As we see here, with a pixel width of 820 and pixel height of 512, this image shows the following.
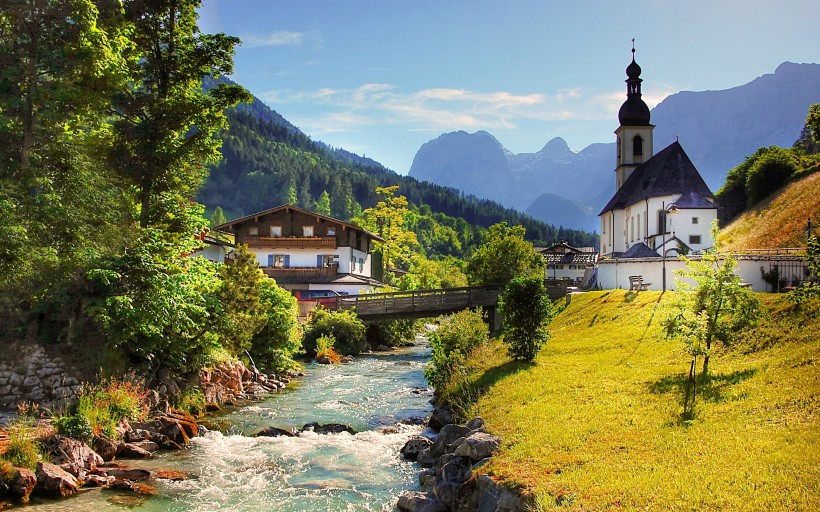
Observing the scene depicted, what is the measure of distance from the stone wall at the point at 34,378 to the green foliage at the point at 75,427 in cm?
252

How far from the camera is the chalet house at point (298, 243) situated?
64625mm

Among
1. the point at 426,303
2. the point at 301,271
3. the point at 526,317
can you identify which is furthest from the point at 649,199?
the point at 526,317

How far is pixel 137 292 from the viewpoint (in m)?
20.0

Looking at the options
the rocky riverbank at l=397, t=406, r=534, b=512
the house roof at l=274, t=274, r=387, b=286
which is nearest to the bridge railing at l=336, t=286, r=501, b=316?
the house roof at l=274, t=274, r=387, b=286

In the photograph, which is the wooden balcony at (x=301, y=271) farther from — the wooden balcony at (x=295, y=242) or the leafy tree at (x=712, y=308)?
the leafy tree at (x=712, y=308)

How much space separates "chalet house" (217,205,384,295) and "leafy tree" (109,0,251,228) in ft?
134

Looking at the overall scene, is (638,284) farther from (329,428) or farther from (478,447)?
(478,447)

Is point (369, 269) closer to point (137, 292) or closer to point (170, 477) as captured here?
point (137, 292)

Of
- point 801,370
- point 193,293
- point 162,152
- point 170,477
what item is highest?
point 162,152

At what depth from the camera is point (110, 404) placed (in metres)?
18.0

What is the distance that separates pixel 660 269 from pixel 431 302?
15627 mm

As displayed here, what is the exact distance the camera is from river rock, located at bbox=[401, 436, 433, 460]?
17125 mm

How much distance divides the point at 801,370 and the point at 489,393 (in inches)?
319

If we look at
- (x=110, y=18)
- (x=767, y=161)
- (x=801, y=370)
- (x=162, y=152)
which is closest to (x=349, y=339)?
(x=162, y=152)
